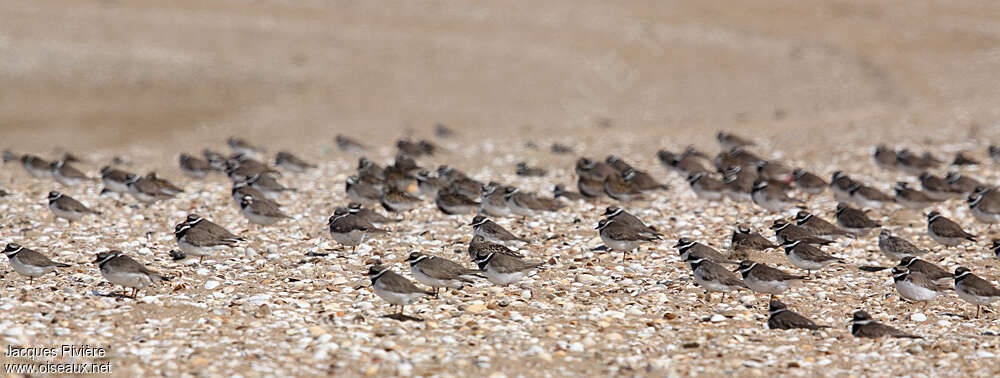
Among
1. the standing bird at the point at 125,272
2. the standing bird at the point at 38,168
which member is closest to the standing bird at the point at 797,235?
the standing bird at the point at 125,272

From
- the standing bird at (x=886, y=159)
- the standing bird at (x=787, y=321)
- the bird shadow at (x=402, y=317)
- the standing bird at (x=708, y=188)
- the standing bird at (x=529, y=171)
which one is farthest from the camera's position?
the standing bird at (x=529, y=171)

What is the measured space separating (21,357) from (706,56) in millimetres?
43887

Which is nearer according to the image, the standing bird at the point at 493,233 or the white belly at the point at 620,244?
the white belly at the point at 620,244

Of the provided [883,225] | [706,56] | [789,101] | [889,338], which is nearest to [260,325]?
[889,338]

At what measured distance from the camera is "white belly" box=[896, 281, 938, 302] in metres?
13.2

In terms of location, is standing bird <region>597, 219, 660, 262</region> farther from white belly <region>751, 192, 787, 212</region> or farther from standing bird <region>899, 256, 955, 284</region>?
white belly <region>751, 192, 787, 212</region>

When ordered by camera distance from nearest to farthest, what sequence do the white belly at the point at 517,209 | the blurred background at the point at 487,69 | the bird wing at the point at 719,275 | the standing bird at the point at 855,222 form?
the bird wing at the point at 719,275 → the standing bird at the point at 855,222 → the white belly at the point at 517,209 → the blurred background at the point at 487,69

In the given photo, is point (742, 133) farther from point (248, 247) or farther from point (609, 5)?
point (609, 5)

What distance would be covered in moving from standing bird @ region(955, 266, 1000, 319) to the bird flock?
0.06ft

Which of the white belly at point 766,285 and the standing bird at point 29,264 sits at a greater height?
the white belly at point 766,285

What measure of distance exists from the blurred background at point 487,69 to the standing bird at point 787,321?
18.4 meters

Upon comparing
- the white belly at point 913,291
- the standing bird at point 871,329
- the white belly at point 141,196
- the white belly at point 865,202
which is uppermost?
the standing bird at point 871,329

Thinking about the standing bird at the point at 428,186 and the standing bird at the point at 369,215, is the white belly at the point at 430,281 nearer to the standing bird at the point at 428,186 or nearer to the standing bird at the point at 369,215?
the standing bird at the point at 369,215

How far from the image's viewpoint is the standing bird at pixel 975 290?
12.7 m
